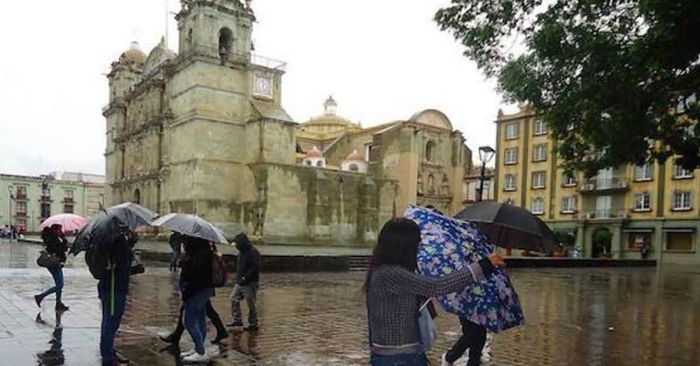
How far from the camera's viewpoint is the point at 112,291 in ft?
22.2

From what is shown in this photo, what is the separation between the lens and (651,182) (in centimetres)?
4900

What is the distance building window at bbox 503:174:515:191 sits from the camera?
193ft

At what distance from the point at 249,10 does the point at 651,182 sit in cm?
3547

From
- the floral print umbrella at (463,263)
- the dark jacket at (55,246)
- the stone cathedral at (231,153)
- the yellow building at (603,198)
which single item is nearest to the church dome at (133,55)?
the stone cathedral at (231,153)

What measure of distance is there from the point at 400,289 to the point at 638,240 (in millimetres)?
51881

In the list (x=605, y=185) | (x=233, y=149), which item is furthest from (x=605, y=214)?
(x=233, y=149)

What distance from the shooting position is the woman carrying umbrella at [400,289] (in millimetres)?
3562

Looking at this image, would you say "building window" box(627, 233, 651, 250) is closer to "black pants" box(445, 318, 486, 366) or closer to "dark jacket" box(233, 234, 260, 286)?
"dark jacket" box(233, 234, 260, 286)

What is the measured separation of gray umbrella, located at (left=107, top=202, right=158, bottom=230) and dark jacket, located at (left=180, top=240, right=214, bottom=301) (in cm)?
79

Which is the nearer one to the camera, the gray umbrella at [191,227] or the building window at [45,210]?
the gray umbrella at [191,227]

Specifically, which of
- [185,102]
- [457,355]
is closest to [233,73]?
[185,102]

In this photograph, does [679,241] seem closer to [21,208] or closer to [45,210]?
[45,210]

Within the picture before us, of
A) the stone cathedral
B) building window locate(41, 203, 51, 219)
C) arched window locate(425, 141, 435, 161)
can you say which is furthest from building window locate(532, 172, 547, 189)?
building window locate(41, 203, 51, 219)

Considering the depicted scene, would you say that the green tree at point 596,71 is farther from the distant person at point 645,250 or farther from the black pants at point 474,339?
the distant person at point 645,250
